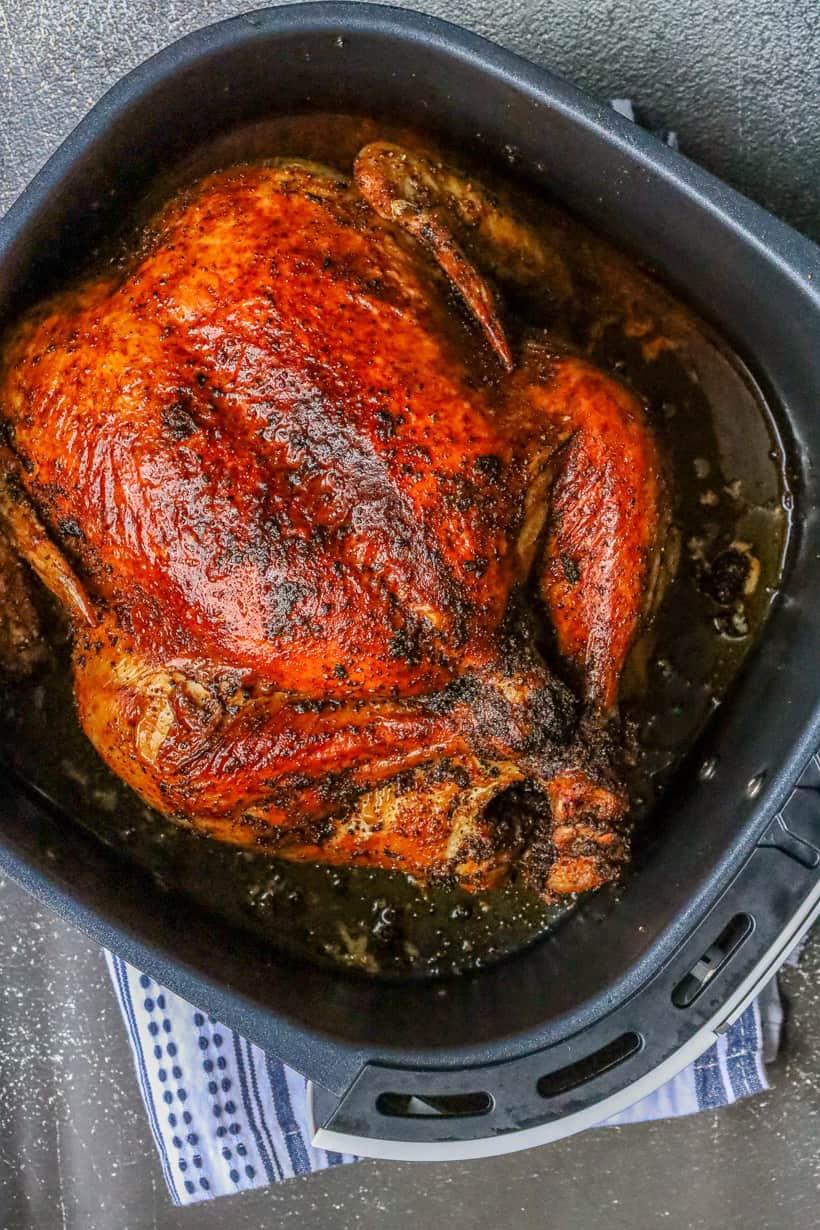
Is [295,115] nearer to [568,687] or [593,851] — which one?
[568,687]

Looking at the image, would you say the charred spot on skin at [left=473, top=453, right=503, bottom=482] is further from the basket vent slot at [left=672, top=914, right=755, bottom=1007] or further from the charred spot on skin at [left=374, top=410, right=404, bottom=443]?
the basket vent slot at [left=672, top=914, right=755, bottom=1007]

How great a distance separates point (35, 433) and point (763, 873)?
45.7 inches

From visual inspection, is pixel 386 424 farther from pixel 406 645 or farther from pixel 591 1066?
pixel 591 1066

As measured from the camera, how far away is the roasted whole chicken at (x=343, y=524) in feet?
4.20

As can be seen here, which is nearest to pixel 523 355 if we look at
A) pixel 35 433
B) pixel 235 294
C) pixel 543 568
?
pixel 543 568

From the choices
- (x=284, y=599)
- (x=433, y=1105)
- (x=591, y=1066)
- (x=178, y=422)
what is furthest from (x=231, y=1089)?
(x=178, y=422)

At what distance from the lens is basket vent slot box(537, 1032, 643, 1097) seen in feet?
4.69

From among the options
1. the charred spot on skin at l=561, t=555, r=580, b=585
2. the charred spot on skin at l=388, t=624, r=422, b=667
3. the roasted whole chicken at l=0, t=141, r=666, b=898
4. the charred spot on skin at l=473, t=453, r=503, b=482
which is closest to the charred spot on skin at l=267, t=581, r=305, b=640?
the roasted whole chicken at l=0, t=141, r=666, b=898

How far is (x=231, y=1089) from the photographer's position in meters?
1.80

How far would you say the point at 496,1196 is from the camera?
1934 mm

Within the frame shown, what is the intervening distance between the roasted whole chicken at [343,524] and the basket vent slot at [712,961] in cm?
19

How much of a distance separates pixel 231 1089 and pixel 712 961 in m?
0.90

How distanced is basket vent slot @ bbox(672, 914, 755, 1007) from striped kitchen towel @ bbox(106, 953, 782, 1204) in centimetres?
42

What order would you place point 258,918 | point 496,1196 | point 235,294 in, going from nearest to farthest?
point 235,294, point 258,918, point 496,1196
